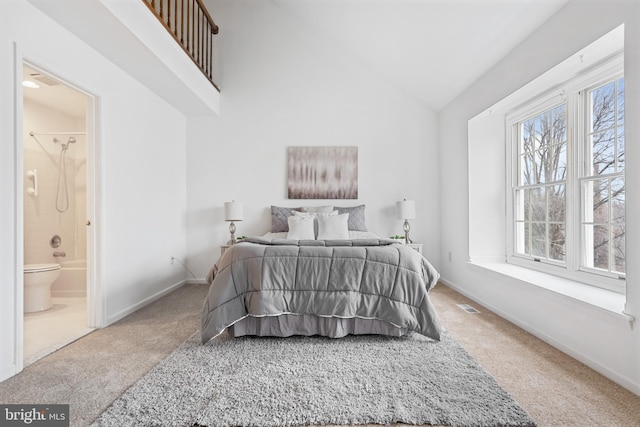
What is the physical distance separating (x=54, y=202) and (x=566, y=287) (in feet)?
17.0

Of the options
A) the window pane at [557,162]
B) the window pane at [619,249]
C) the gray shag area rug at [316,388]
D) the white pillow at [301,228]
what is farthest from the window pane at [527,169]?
the white pillow at [301,228]

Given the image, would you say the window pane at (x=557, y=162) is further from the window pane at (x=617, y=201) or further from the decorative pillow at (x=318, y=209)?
the decorative pillow at (x=318, y=209)

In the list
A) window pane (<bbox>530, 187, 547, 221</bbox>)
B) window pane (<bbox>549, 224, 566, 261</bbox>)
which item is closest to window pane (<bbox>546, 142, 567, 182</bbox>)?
window pane (<bbox>530, 187, 547, 221</bbox>)

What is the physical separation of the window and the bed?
4.10ft

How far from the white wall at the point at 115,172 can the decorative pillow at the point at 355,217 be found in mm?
2172

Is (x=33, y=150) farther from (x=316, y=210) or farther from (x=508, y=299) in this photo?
(x=508, y=299)

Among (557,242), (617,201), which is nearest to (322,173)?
(557,242)

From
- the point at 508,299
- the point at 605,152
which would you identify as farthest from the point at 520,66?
the point at 508,299

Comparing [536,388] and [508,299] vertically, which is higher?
[508,299]

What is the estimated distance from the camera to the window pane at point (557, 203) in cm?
265

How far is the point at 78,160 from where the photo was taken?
13.0 ft

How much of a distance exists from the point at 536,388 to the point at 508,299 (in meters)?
1.20

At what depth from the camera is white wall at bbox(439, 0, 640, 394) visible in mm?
1664

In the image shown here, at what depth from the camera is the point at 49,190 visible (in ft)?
12.5
